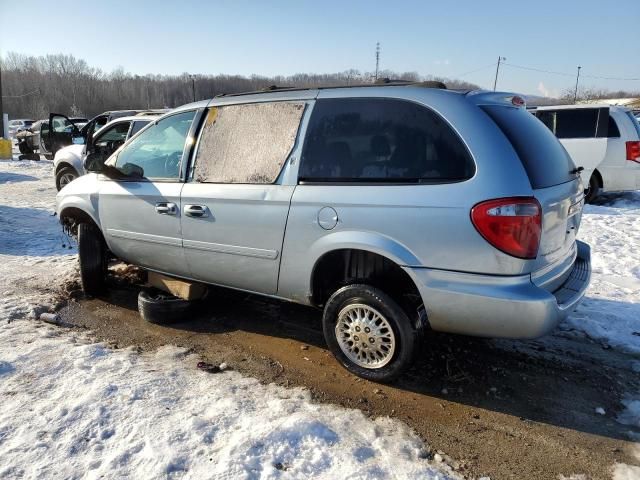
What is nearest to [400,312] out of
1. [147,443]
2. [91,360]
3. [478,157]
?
[478,157]

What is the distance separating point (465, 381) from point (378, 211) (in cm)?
140

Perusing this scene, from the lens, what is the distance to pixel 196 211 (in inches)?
151

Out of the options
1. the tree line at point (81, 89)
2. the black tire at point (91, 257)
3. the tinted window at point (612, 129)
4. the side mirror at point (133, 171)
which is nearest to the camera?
the side mirror at point (133, 171)

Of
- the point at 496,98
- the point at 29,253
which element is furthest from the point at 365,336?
the point at 29,253

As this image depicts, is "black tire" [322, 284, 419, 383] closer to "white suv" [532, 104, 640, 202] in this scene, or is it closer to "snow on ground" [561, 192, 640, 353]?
"snow on ground" [561, 192, 640, 353]

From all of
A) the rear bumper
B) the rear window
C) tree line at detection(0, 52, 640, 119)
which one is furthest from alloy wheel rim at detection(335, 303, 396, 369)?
tree line at detection(0, 52, 640, 119)

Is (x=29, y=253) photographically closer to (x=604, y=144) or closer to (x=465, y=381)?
(x=465, y=381)

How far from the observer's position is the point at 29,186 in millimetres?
13039

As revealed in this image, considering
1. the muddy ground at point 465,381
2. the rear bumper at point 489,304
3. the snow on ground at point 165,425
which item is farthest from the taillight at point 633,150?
the snow on ground at point 165,425

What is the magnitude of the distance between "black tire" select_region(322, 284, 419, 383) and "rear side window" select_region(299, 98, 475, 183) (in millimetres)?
760

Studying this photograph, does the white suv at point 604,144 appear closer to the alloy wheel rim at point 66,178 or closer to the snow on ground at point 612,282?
the snow on ground at point 612,282

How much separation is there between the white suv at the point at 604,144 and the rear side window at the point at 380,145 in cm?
785

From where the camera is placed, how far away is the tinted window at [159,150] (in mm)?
4172

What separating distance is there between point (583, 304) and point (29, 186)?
1358cm
